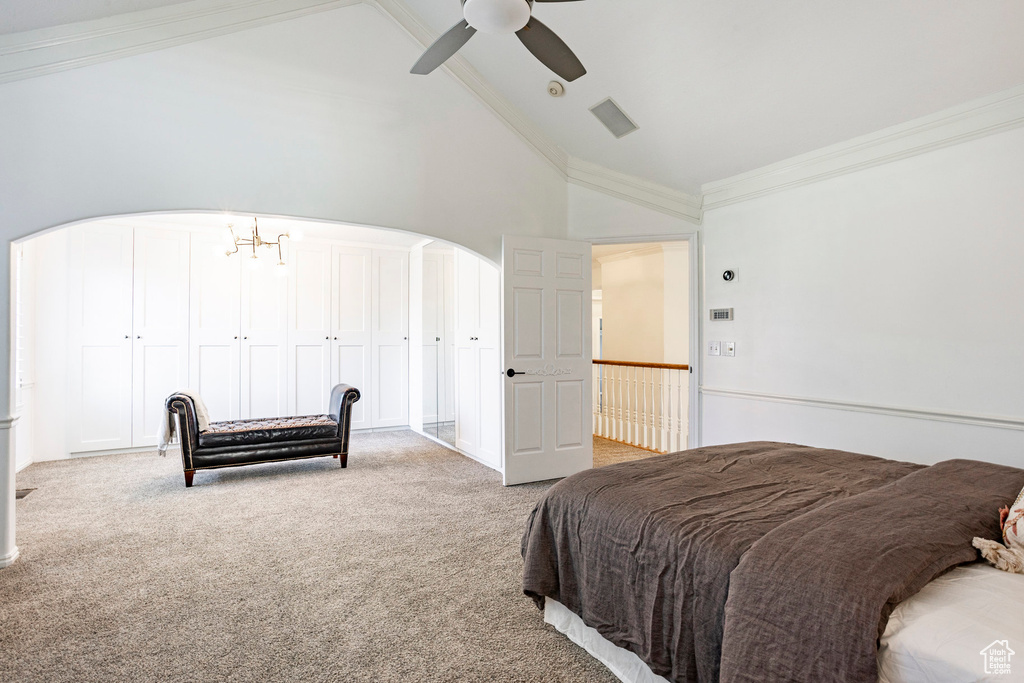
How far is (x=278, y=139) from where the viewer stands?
3.47 metres

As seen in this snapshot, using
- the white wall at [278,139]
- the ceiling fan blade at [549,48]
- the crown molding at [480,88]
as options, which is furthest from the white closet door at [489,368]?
the ceiling fan blade at [549,48]

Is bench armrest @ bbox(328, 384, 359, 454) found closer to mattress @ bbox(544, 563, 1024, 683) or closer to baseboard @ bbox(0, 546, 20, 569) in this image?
baseboard @ bbox(0, 546, 20, 569)

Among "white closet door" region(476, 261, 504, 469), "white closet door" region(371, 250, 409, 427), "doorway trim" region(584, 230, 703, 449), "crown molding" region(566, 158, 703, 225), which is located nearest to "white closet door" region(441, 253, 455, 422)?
"white closet door" region(476, 261, 504, 469)

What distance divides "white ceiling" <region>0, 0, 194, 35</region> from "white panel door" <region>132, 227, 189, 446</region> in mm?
3049

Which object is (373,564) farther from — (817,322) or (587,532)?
(817,322)

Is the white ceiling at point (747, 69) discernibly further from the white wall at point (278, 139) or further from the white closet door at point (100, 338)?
the white closet door at point (100, 338)

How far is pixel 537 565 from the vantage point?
2.04m

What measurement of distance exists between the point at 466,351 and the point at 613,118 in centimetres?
266

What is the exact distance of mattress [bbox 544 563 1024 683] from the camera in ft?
3.33

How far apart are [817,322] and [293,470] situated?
4692 millimetres

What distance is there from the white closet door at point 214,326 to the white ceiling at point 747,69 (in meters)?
3.69

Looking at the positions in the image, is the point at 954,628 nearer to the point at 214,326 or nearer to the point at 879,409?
the point at 879,409

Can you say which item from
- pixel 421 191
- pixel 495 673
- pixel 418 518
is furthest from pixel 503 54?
pixel 495 673

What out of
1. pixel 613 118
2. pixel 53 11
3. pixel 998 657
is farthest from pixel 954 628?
pixel 53 11
